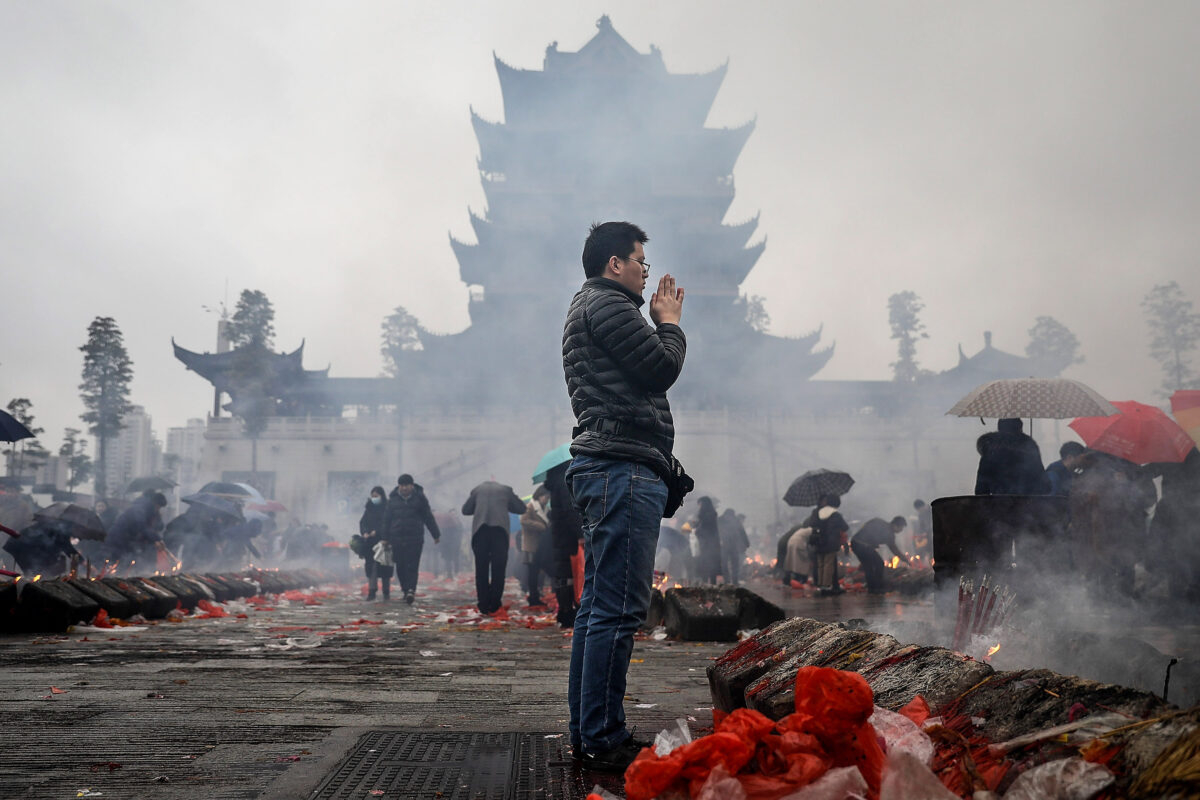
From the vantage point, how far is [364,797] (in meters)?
2.21

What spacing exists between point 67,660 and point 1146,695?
5.47 meters

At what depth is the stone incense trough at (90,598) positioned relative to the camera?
685cm

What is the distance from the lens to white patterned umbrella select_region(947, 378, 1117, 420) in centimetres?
702

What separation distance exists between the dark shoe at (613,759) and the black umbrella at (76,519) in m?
9.60

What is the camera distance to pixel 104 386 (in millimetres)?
37344

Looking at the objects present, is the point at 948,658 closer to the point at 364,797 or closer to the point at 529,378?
the point at 364,797

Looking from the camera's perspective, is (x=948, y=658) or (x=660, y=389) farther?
(x=660, y=389)

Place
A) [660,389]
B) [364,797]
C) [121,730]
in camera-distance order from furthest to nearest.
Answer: [121,730] < [660,389] < [364,797]

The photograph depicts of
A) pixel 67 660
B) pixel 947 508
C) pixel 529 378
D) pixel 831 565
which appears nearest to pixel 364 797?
pixel 67 660

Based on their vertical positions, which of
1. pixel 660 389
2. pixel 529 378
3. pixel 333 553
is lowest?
pixel 333 553

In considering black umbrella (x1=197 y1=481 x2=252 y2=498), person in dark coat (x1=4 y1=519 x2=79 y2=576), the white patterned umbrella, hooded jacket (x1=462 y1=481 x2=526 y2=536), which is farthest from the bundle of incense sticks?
black umbrella (x1=197 y1=481 x2=252 y2=498)

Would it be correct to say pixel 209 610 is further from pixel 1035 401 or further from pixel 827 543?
pixel 1035 401

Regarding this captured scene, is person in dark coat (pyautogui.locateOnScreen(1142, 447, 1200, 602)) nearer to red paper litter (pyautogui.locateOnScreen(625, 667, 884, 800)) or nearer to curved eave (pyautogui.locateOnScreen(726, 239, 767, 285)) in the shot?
red paper litter (pyautogui.locateOnScreen(625, 667, 884, 800))

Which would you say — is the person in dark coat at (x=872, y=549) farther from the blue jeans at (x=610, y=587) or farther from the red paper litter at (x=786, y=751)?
the red paper litter at (x=786, y=751)
